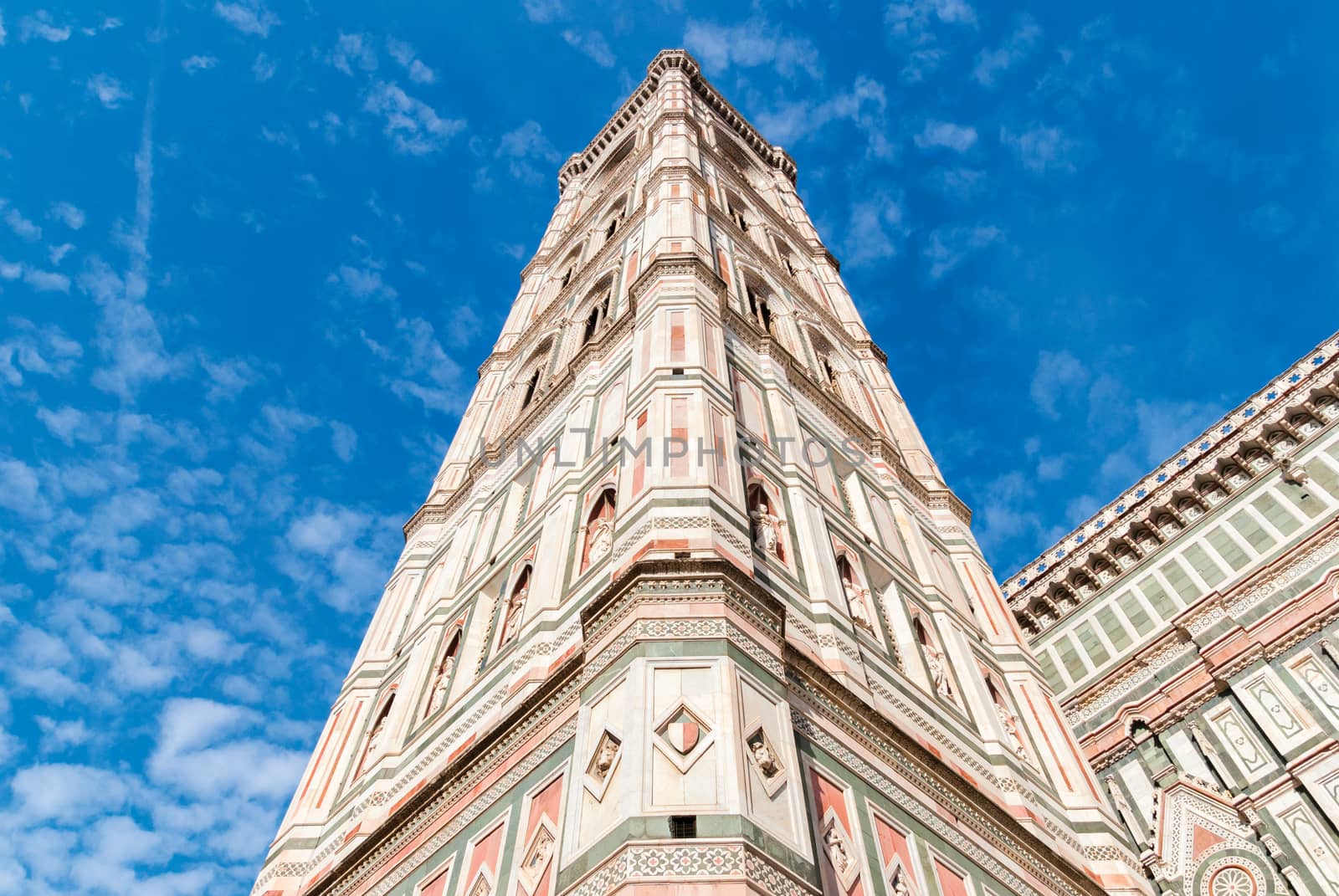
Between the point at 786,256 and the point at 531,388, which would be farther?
the point at 786,256

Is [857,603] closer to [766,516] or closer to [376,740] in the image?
[766,516]

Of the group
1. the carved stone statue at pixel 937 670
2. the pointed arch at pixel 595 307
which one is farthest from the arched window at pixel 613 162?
the carved stone statue at pixel 937 670

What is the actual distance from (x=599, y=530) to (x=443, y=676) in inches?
85.0

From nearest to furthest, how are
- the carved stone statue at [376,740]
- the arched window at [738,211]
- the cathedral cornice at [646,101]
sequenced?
the carved stone statue at [376,740] < the arched window at [738,211] < the cathedral cornice at [646,101]

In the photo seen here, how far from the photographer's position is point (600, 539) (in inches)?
360

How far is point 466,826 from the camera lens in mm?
7355

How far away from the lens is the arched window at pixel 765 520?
9070 millimetres

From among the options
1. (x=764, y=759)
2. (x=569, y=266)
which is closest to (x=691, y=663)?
(x=764, y=759)

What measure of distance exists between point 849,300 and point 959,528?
7.81m

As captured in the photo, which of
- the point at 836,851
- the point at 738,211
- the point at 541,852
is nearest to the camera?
the point at 836,851

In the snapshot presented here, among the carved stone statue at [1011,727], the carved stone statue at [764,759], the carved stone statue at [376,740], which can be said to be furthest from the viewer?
the carved stone statue at [376,740]

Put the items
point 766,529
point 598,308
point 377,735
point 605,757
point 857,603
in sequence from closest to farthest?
point 605,757
point 766,529
point 857,603
point 377,735
point 598,308

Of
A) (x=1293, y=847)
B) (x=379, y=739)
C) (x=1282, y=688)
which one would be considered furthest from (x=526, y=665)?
(x=1282, y=688)

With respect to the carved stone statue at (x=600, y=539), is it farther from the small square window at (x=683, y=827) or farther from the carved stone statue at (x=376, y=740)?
the small square window at (x=683, y=827)
